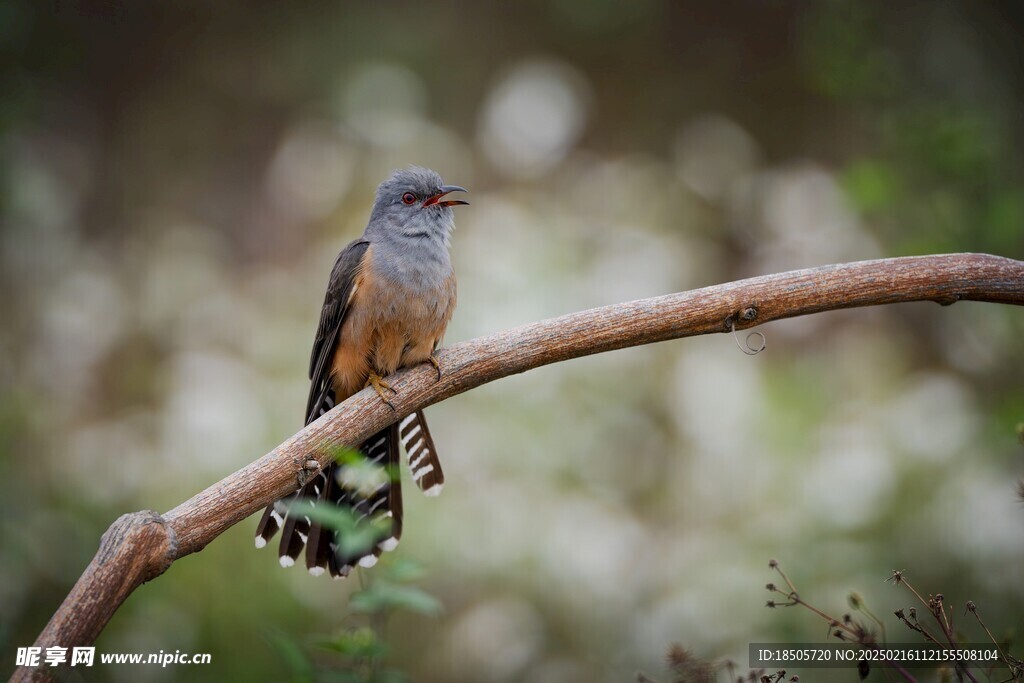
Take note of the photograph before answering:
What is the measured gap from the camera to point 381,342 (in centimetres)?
302

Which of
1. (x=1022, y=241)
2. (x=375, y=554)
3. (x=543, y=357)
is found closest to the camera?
(x=543, y=357)

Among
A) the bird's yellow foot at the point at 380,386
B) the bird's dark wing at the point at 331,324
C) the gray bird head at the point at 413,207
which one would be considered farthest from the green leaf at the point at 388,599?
the gray bird head at the point at 413,207

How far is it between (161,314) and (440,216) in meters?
2.50

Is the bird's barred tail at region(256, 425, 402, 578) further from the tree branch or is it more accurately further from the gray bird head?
the gray bird head

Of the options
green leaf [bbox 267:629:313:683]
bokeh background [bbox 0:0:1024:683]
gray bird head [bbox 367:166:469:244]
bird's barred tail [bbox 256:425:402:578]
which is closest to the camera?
green leaf [bbox 267:629:313:683]

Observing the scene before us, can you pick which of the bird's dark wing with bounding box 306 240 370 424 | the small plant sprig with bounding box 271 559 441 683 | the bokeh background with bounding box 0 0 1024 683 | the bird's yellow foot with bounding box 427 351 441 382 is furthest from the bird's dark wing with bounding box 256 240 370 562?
the small plant sprig with bounding box 271 559 441 683

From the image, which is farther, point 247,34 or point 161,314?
point 247,34

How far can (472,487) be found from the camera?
Answer: 461 centimetres

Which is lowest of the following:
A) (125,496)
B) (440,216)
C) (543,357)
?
(543,357)

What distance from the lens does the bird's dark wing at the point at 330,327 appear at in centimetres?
321

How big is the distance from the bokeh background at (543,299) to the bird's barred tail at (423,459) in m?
0.89

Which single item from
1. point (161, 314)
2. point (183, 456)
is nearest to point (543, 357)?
point (183, 456)

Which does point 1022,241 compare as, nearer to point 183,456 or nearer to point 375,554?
point 375,554

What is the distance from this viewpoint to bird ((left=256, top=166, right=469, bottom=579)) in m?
2.92
